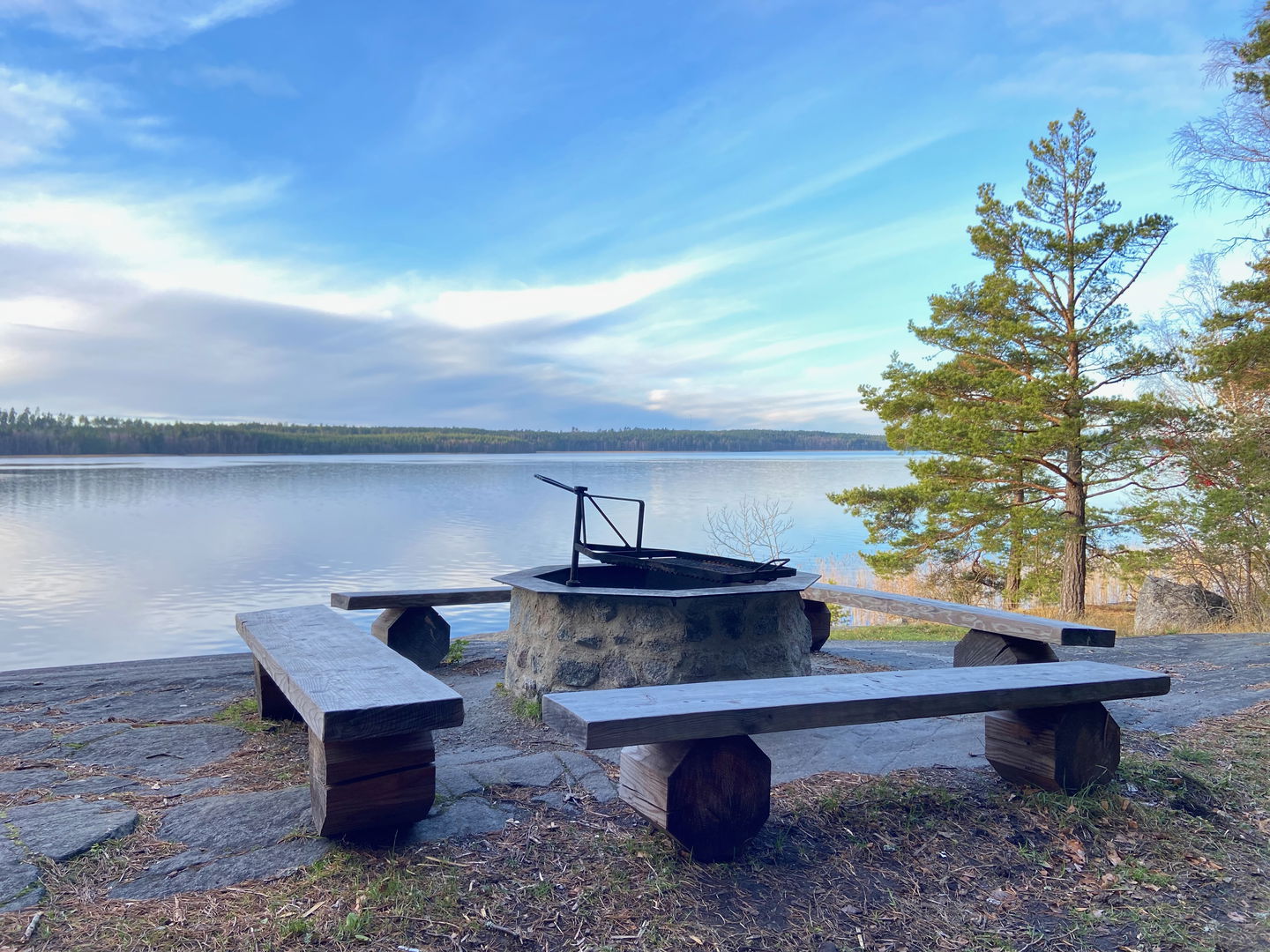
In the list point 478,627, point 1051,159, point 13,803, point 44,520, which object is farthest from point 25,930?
point 44,520

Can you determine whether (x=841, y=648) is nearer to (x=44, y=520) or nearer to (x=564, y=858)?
(x=564, y=858)

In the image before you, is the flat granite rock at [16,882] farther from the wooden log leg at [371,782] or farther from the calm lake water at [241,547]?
the calm lake water at [241,547]

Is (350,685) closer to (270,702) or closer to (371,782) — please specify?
(371,782)

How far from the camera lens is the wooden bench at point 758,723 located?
2.29 meters

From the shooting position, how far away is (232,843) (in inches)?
95.0

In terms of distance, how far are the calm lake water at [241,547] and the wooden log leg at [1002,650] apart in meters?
7.62

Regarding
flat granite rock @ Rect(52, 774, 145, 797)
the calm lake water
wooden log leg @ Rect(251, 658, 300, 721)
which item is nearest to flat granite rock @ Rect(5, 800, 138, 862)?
flat granite rock @ Rect(52, 774, 145, 797)

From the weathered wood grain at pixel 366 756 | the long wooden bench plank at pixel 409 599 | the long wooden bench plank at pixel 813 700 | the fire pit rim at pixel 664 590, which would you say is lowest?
the long wooden bench plank at pixel 409 599

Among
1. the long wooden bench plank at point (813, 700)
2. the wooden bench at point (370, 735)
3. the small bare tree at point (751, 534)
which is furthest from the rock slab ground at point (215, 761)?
the small bare tree at point (751, 534)

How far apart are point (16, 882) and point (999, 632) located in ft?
14.7

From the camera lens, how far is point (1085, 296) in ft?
43.5

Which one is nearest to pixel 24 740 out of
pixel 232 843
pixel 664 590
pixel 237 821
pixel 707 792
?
pixel 237 821

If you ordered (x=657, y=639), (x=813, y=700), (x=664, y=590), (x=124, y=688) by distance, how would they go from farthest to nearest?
(x=124, y=688) → (x=664, y=590) → (x=657, y=639) → (x=813, y=700)

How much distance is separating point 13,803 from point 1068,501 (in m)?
14.5
